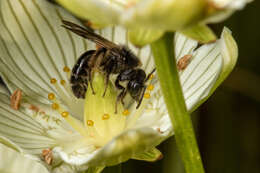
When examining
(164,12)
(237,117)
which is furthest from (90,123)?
(237,117)

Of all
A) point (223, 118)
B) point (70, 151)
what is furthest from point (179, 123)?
point (223, 118)

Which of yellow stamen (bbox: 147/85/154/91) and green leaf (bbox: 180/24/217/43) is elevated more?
green leaf (bbox: 180/24/217/43)

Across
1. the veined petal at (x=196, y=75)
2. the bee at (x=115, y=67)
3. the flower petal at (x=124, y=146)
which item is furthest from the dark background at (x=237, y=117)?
the flower petal at (x=124, y=146)

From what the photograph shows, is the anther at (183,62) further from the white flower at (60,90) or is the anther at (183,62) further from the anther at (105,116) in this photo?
the anther at (105,116)

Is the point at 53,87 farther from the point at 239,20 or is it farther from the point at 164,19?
the point at 239,20

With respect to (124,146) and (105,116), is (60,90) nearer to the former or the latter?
(105,116)

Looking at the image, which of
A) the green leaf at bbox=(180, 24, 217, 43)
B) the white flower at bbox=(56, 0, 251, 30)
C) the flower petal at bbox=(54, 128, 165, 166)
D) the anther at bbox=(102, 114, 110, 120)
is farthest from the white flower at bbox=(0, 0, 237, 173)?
the white flower at bbox=(56, 0, 251, 30)

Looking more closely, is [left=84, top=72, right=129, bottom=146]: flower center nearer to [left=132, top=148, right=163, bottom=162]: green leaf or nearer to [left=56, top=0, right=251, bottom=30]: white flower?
[left=132, top=148, right=163, bottom=162]: green leaf
